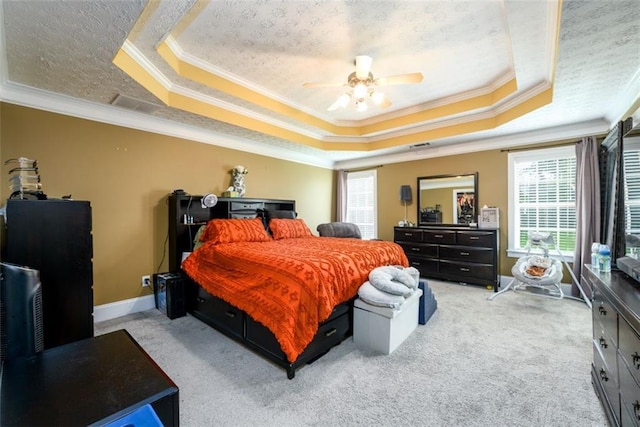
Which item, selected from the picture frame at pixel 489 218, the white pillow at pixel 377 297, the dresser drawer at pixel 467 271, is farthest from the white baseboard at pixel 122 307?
the picture frame at pixel 489 218

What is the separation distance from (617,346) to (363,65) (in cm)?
286

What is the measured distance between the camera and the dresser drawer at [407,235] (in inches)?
193

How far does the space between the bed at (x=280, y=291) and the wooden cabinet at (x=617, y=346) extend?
5.38 ft

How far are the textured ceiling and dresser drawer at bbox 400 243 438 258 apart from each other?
1.93 meters

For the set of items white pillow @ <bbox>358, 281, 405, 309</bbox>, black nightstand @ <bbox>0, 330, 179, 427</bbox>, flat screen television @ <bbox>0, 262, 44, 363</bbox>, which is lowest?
white pillow @ <bbox>358, 281, 405, 309</bbox>

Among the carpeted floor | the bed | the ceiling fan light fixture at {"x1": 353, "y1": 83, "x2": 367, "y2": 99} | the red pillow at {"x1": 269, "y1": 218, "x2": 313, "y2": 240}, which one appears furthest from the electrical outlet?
the ceiling fan light fixture at {"x1": 353, "y1": 83, "x2": 367, "y2": 99}

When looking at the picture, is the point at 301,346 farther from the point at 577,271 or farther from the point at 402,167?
the point at 402,167

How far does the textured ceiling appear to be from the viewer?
76.7 inches

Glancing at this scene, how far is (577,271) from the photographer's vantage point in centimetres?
377

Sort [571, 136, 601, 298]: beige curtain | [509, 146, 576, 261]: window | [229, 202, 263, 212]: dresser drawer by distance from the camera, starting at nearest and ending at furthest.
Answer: [571, 136, 601, 298]: beige curtain → [509, 146, 576, 261]: window → [229, 202, 263, 212]: dresser drawer

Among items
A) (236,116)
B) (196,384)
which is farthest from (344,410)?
(236,116)

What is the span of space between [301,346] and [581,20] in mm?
2917

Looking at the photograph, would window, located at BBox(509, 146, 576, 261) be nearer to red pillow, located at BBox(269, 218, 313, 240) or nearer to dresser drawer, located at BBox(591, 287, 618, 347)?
dresser drawer, located at BBox(591, 287, 618, 347)

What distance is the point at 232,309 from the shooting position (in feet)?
8.42
